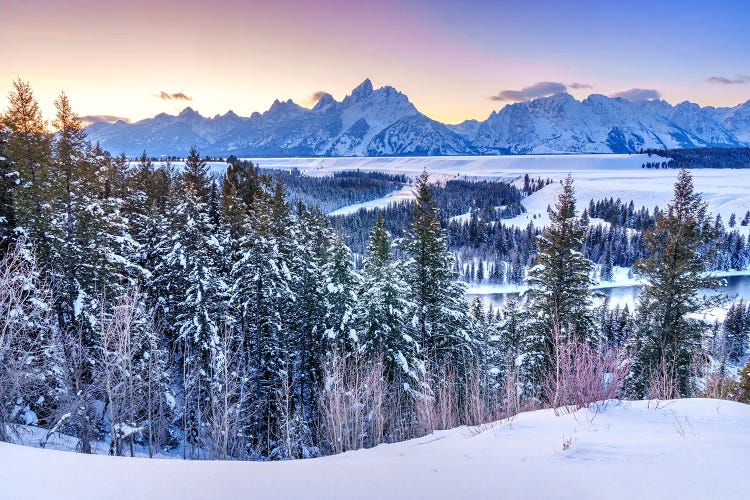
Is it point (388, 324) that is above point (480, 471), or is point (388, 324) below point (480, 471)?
below

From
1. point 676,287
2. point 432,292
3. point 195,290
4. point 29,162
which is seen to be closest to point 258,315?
point 195,290

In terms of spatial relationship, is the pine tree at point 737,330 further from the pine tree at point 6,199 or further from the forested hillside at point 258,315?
the pine tree at point 6,199

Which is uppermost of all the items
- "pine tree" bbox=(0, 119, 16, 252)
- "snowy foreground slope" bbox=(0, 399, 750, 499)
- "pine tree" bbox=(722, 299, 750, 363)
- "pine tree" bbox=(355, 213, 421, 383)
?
"pine tree" bbox=(0, 119, 16, 252)

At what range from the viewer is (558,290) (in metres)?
19.8

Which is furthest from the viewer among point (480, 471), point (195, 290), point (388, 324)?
point (195, 290)

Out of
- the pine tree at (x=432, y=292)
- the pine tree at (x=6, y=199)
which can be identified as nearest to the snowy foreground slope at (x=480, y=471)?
the pine tree at (x=432, y=292)

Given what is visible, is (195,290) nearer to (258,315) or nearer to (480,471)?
(258,315)

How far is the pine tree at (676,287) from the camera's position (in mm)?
18391

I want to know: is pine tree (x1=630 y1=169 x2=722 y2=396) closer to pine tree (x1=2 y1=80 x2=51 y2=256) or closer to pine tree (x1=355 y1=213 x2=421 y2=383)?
pine tree (x1=355 y1=213 x2=421 y2=383)

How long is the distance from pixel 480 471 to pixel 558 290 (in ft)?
53.3

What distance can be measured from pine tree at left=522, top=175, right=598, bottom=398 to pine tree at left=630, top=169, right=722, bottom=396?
2.64m

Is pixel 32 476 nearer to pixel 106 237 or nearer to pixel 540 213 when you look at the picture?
pixel 106 237

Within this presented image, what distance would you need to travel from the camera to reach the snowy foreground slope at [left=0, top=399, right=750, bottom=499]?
4.62 metres

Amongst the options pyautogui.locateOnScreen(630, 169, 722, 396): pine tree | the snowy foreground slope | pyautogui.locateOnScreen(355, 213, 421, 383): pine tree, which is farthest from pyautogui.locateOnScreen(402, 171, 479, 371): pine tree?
the snowy foreground slope
